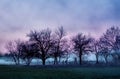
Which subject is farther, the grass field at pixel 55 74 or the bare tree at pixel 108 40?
the bare tree at pixel 108 40

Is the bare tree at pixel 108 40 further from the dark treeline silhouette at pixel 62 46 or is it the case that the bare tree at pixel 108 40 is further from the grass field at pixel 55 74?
the grass field at pixel 55 74

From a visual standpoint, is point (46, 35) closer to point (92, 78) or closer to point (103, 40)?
point (103, 40)

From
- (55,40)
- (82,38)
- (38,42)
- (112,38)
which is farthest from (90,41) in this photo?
(38,42)

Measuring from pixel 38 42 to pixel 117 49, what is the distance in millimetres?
28891

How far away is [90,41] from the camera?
105 m

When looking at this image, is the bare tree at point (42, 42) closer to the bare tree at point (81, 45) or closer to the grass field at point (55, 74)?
the bare tree at point (81, 45)

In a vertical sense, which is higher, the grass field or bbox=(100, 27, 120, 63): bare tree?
bbox=(100, 27, 120, 63): bare tree

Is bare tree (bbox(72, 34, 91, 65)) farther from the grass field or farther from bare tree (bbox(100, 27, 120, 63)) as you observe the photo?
the grass field

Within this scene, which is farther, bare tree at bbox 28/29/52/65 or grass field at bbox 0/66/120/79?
bare tree at bbox 28/29/52/65

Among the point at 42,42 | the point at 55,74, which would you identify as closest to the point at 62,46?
the point at 42,42

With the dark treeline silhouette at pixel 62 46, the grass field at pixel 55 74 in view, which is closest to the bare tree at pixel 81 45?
the dark treeline silhouette at pixel 62 46

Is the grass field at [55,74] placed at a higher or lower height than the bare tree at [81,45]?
lower

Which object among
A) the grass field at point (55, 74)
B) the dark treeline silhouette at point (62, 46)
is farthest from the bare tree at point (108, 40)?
the grass field at point (55, 74)

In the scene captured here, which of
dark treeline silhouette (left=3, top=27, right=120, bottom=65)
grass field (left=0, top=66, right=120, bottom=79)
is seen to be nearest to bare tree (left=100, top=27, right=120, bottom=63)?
dark treeline silhouette (left=3, top=27, right=120, bottom=65)
